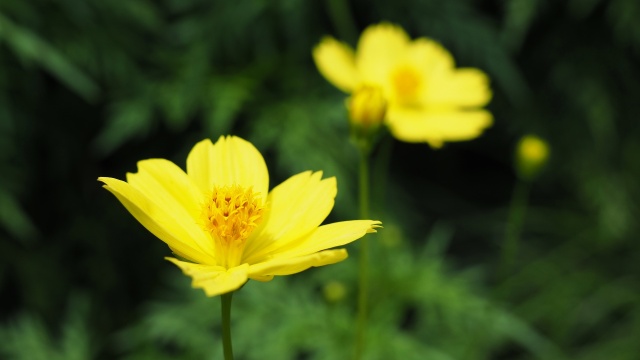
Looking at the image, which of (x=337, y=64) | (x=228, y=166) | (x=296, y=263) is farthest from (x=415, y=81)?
(x=296, y=263)

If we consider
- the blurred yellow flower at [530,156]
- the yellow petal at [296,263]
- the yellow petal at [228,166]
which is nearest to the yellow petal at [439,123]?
the blurred yellow flower at [530,156]

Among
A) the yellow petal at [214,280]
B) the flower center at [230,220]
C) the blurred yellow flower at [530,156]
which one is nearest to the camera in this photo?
the yellow petal at [214,280]

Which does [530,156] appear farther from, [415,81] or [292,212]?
[292,212]

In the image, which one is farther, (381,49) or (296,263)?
(381,49)

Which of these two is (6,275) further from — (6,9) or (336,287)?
(336,287)

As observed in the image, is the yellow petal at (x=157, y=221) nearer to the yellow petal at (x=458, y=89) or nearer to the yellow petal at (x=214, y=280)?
the yellow petal at (x=214, y=280)

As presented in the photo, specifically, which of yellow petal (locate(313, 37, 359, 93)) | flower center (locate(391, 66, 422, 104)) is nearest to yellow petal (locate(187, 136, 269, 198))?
yellow petal (locate(313, 37, 359, 93))
